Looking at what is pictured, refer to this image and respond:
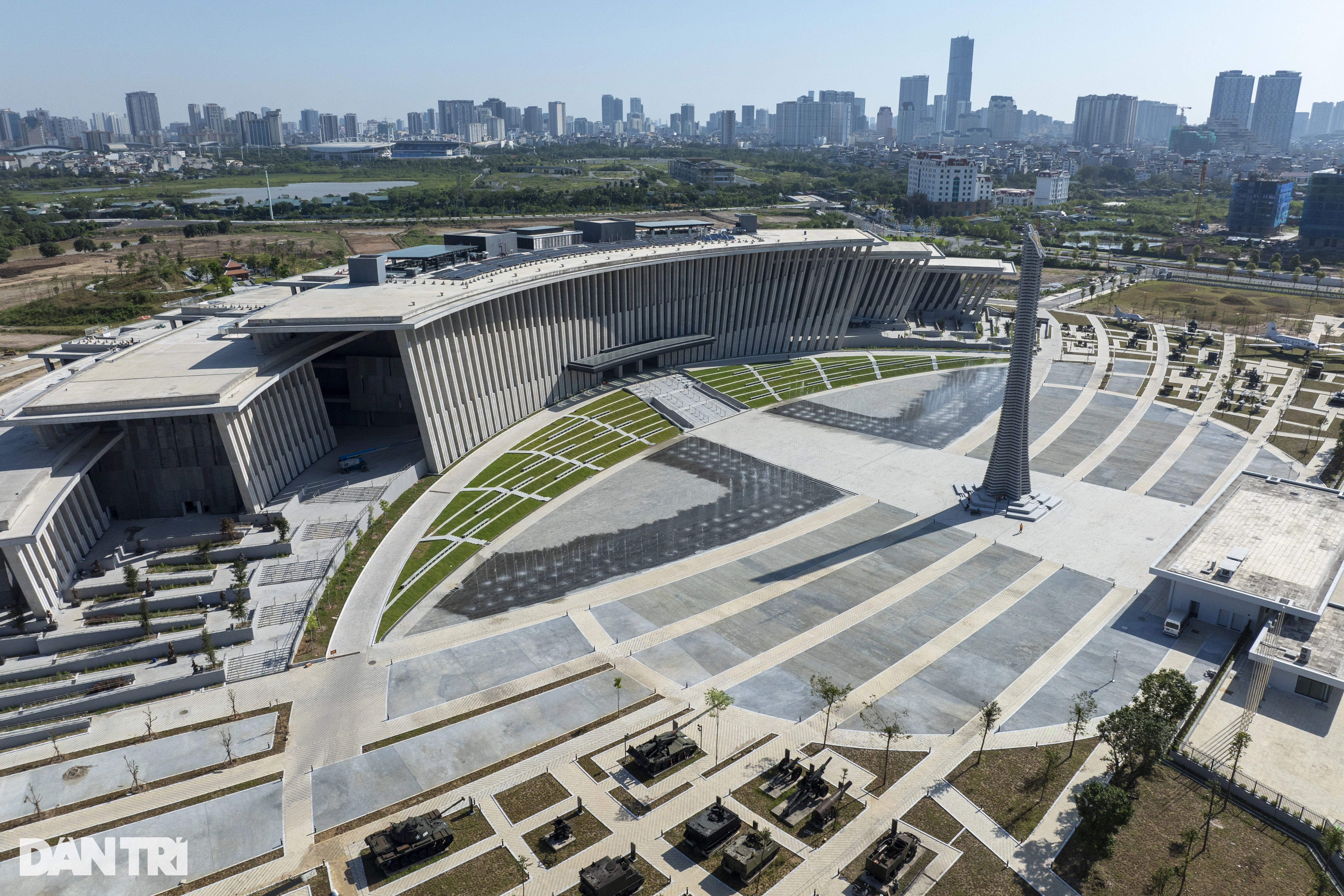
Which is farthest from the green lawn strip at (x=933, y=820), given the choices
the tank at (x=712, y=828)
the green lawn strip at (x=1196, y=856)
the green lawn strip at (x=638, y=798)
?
the green lawn strip at (x=638, y=798)

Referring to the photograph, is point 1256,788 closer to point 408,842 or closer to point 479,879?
point 479,879

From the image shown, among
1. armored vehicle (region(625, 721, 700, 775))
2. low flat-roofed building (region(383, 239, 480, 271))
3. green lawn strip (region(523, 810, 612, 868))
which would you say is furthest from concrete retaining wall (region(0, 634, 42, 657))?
low flat-roofed building (region(383, 239, 480, 271))

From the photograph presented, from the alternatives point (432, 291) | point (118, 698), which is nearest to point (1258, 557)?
point (432, 291)

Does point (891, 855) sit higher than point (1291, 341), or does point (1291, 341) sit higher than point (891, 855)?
point (1291, 341)

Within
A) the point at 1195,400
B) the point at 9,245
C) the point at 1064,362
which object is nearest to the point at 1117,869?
the point at 1195,400

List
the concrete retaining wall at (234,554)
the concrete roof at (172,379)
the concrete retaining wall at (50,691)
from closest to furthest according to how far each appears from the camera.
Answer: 1. the concrete retaining wall at (50,691)
2. the concrete retaining wall at (234,554)
3. the concrete roof at (172,379)

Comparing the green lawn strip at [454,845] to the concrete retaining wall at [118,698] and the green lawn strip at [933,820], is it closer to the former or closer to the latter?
the concrete retaining wall at [118,698]

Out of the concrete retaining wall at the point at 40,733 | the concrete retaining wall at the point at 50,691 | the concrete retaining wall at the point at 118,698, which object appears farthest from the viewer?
the concrete retaining wall at the point at 50,691
